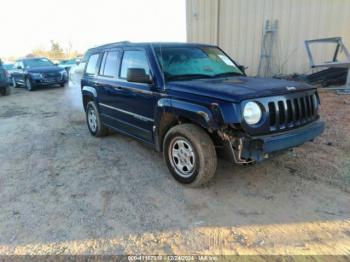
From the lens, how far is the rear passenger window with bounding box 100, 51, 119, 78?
4.82 m

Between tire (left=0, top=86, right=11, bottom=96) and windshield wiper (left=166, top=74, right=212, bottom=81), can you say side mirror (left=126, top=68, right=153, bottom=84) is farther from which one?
tire (left=0, top=86, right=11, bottom=96)

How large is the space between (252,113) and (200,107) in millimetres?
573

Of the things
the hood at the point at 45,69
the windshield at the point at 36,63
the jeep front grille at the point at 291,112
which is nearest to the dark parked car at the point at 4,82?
the hood at the point at 45,69

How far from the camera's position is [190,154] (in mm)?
3438

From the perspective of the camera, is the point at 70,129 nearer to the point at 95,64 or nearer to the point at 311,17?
the point at 95,64

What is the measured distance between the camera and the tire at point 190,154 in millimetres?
3252

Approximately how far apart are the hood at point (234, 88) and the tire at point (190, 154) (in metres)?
0.47

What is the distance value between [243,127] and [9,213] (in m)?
2.75

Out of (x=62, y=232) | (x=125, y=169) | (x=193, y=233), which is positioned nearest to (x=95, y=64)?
(x=125, y=169)

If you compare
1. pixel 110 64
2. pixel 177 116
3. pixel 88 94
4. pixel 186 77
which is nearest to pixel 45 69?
pixel 88 94

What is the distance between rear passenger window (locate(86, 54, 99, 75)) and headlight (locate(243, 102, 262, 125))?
11.9ft

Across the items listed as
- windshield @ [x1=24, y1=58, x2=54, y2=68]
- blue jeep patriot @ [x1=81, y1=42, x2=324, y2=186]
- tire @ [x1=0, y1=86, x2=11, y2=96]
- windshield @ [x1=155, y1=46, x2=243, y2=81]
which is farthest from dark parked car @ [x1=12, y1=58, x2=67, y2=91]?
windshield @ [x1=155, y1=46, x2=243, y2=81]

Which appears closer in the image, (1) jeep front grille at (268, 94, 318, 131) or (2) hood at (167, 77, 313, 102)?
(2) hood at (167, 77, 313, 102)

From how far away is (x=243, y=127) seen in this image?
9.65ft
